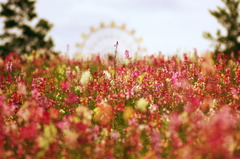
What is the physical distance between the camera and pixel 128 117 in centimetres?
449

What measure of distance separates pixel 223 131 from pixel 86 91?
149 inches

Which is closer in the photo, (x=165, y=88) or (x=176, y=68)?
(x=165, y=88)

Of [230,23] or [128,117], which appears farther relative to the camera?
[230,23]

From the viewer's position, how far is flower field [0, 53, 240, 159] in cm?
316

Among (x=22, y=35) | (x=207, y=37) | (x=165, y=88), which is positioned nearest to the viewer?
(x=165, y=88)

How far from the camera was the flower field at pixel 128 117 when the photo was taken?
10.4 ft

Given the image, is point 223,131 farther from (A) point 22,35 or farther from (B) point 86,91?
(A) point 22,35

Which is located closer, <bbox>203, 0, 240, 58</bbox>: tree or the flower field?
the flower field

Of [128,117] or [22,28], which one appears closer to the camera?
[128,117]

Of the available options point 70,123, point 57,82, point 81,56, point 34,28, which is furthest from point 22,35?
point 70,123

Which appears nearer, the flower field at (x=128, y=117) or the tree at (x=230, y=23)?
the flower field at (x=128, y=117)

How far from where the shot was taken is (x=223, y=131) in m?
2.94

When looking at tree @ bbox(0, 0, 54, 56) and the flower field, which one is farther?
tree @ bbox(0, 0, 54, 56)

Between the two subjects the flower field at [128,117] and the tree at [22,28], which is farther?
the tree at [22,28]
